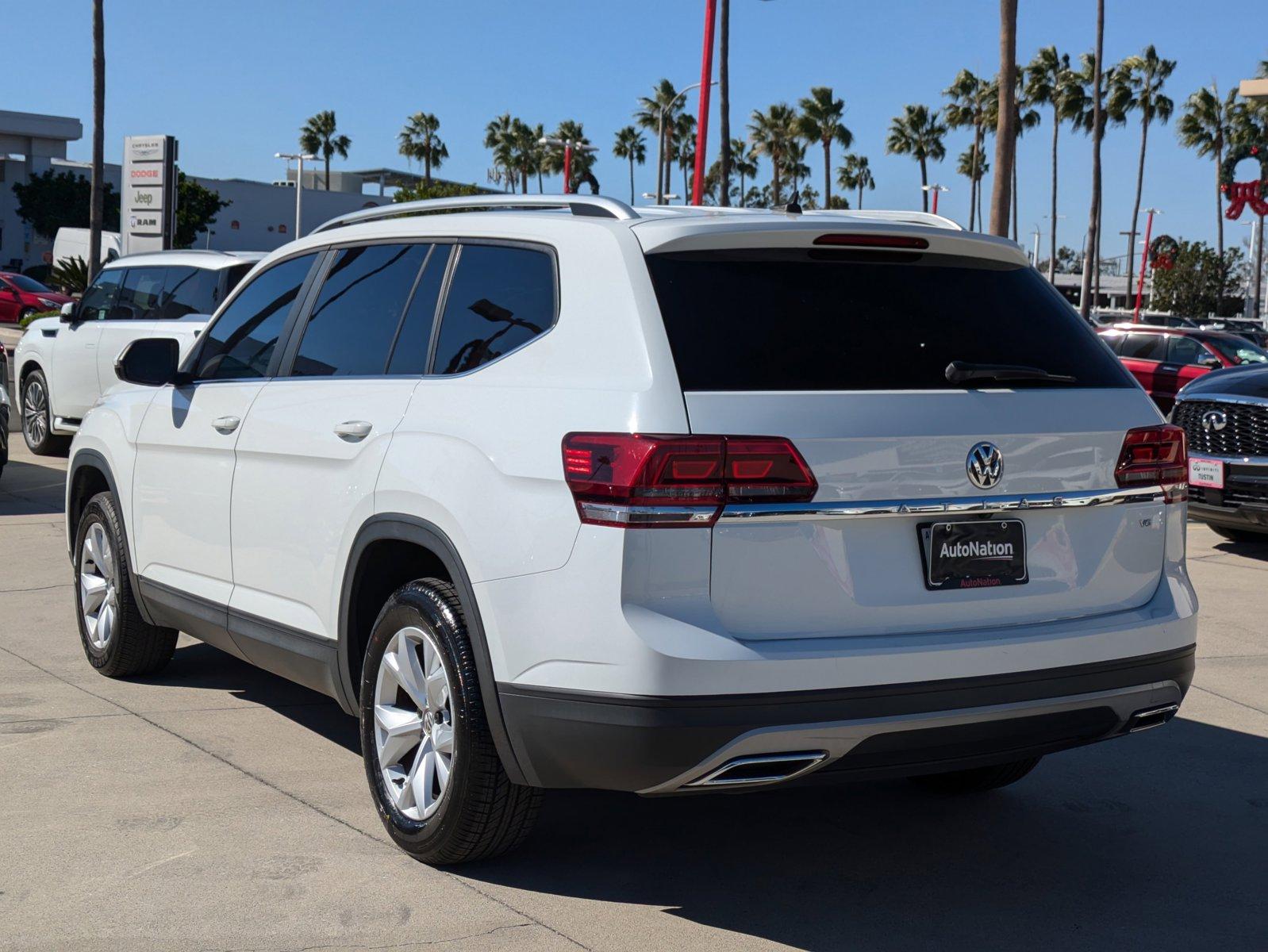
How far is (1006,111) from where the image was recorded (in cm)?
2336

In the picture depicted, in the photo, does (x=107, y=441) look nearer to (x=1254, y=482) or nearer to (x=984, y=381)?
(x=984, y=381)

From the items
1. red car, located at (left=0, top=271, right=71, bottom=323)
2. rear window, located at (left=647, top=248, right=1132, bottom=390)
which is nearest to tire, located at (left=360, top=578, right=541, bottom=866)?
rear window, located at (left=647, top=248, right=1132, bottom=390)

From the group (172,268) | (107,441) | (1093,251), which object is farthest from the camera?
(1093,251)

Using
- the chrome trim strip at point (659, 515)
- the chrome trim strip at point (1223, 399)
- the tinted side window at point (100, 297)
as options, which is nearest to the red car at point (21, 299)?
the tinted side window at point (100, 297)

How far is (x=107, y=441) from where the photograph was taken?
6219 mm

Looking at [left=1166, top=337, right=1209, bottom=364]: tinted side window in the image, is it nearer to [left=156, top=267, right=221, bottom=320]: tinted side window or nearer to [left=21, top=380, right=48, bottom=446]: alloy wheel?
[left=156, top=267, right=221, bottom=320]: tinted side window

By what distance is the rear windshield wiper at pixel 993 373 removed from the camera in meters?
3.86

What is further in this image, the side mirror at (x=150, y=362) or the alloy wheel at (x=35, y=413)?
the alloy wheel at (x=35, y=413)

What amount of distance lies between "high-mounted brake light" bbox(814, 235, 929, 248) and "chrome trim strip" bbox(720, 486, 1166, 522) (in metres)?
0.72

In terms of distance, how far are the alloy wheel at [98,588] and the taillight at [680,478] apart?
3.28 metres

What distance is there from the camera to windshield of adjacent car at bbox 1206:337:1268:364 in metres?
20.7

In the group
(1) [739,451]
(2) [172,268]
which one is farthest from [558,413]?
(2) [172,268]

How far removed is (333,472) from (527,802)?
1.19m

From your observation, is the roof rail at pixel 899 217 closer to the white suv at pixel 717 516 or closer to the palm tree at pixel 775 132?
the white suv at pixel 717 516
